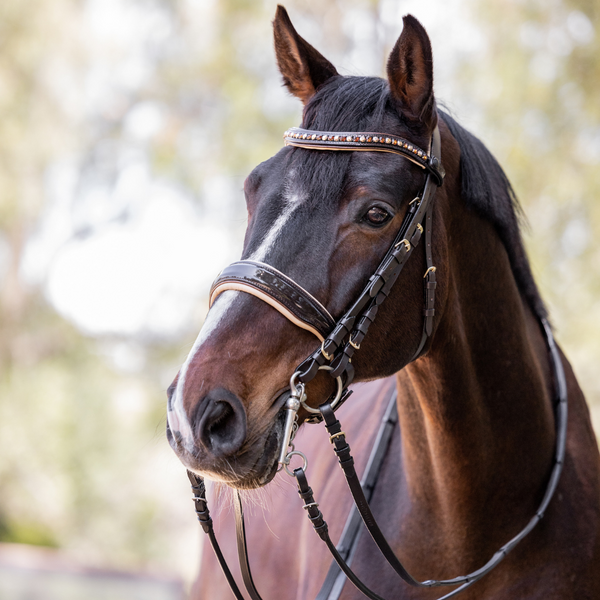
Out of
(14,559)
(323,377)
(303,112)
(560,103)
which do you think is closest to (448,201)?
(303,112)

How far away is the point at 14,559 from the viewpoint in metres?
9.61

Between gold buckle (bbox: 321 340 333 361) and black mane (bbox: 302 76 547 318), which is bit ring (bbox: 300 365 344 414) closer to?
gold buckle (bbox: 321 340 333 361)

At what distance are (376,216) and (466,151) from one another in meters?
0.57

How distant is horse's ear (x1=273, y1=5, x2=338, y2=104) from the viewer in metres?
2.23

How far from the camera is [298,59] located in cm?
225

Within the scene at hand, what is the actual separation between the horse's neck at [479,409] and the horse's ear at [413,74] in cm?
40

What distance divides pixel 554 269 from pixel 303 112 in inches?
311

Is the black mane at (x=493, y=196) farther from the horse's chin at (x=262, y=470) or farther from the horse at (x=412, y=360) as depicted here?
the horse's chin at (x=262, y=470)

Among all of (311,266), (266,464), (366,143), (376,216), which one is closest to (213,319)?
(311,266)

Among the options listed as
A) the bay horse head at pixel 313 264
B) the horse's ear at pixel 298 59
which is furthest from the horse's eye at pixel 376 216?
the horse's ear at pixel 298 59

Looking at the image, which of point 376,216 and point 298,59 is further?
point 298,59

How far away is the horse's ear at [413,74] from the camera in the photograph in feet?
6.21

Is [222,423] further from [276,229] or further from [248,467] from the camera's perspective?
[276,229]

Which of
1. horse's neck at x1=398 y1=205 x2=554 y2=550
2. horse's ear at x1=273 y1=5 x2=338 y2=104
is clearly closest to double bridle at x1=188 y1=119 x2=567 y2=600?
horse's neck at x1=398 y1=205 x2=554 y2=550
